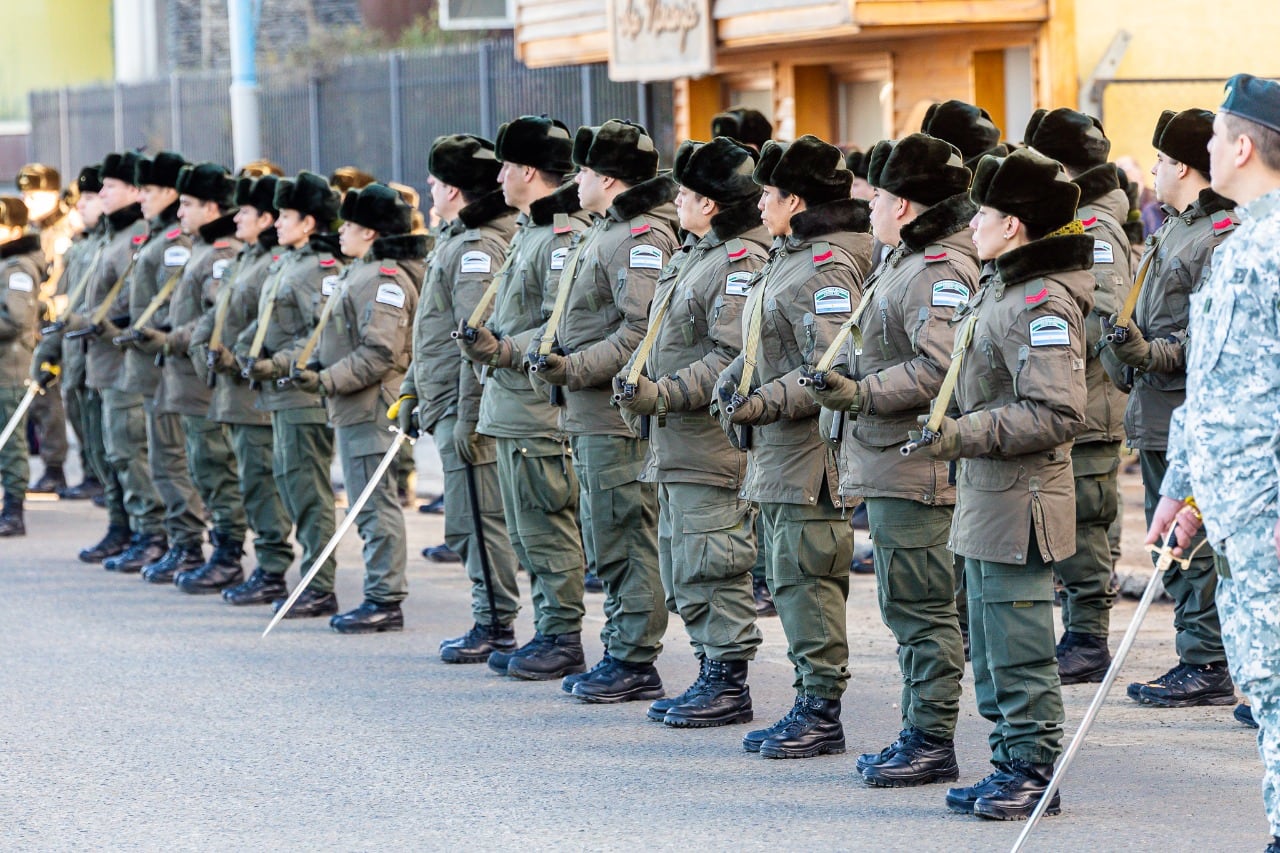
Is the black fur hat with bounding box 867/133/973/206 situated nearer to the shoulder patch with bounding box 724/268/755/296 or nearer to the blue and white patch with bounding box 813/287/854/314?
the blue and white patch with bounding box 813/287/854/314

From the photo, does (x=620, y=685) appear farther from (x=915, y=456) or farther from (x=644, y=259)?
(x=915, y=456)

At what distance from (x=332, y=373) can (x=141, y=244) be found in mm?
2870

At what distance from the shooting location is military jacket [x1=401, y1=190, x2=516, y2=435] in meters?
8.87

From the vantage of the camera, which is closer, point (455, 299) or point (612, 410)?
point (612, 410)

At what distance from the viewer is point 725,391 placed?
22.1ft

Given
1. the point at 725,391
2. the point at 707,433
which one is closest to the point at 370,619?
the point at 707,433

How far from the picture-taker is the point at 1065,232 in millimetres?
6105

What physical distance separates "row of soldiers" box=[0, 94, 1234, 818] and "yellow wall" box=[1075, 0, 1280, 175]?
5.43 meters

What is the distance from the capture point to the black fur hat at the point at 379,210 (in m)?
9.70

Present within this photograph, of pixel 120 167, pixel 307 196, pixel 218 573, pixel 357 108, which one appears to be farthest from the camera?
pixel 357 108

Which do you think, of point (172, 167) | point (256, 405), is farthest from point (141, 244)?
point (256, 405)

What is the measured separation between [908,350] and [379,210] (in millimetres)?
3953

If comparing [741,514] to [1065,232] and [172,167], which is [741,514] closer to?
[1065,232]

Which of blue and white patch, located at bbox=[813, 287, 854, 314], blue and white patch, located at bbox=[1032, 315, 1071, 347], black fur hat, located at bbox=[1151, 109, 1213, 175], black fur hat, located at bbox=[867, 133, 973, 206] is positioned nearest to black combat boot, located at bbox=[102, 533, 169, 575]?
blue and white patch, located at bbox=[813, 287, 854, 314]
